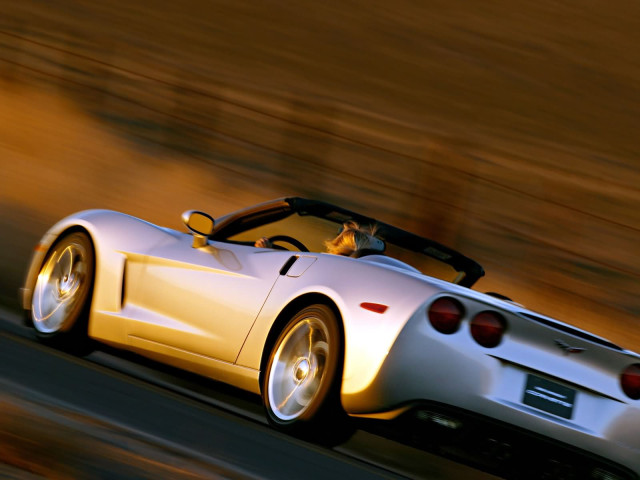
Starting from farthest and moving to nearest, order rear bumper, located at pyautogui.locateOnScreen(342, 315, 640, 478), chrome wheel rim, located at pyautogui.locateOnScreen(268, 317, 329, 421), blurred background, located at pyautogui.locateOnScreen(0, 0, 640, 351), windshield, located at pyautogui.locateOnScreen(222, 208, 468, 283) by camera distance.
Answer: blurred background, located at pyautogui.locateOnScreen(0, 0, 640, 351) → windshield, located at pyautogui.locateOnScreen(222, 208, 468, 283) → chrome wheel rim, located at pyautogui.locateOnScreen(268, 317, 329, 421) → rear bumper, located at pyautogui.locateOnScreen(342, 315, 640, 478)

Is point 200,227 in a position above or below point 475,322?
below

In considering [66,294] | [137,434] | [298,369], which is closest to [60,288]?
[66,294]

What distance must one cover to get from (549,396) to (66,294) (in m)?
3.05

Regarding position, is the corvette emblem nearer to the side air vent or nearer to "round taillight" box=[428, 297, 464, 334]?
the side air vent

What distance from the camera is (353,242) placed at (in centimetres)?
582

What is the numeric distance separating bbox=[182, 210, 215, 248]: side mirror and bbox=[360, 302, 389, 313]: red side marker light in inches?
61.1

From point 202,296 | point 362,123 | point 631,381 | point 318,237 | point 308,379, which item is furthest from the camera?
point 362,123

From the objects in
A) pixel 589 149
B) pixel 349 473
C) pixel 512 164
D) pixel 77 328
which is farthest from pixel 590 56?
pixel 349 473

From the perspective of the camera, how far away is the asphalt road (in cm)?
314

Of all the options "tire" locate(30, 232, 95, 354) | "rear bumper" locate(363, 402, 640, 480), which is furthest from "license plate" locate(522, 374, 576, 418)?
"tire" locate(30, 232, 95, 354)

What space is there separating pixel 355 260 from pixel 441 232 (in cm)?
729

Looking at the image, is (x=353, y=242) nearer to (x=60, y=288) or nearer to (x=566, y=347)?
A: (x=566, y=347)

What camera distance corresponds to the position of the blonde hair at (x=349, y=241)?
5.80 m

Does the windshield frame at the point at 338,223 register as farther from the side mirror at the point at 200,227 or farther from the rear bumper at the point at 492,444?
the rear bumper at the point at 492,444
